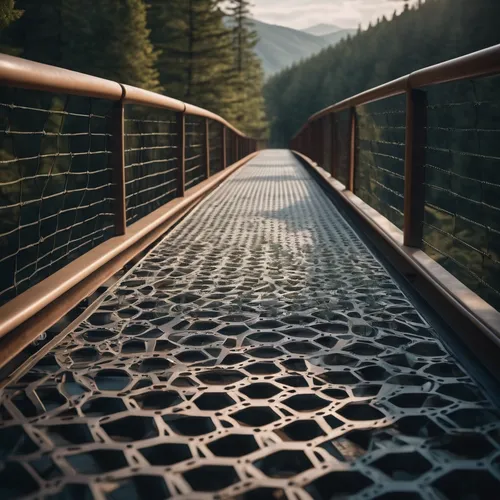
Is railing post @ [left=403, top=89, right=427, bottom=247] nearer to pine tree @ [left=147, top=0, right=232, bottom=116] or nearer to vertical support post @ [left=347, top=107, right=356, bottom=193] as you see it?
vertical support post @ [left=347, top=107, right=356, bottom=193]

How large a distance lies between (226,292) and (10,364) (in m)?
1.08

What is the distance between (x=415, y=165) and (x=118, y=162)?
1474 mm

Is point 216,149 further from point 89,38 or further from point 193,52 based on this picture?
point 193,52

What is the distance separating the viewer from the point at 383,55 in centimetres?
7031

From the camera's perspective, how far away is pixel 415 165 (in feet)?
10.5

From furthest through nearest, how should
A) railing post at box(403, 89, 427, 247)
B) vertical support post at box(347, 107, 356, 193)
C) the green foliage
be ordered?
1. the green foliage
2. vertical support post at box(347, 107, 356, 193)
3. railing post at box(403, 89, 427, 247)

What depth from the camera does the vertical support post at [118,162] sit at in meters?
Result: 3.35

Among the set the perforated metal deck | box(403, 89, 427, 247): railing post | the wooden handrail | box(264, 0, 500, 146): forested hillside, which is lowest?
the perforated metal deck

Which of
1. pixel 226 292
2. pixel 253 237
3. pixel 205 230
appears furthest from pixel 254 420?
pixel 205 230

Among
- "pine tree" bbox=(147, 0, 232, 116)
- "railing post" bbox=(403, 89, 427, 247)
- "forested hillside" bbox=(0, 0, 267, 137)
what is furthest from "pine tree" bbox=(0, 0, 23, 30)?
"railing post" bbox=(403, 89, 427, 247)

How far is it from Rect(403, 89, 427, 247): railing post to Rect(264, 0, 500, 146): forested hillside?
39.1m

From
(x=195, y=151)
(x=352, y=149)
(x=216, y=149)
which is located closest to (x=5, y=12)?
(x=216, y=149)

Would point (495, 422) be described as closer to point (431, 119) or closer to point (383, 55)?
point (431, 119)

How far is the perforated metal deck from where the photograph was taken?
4.32 ft
